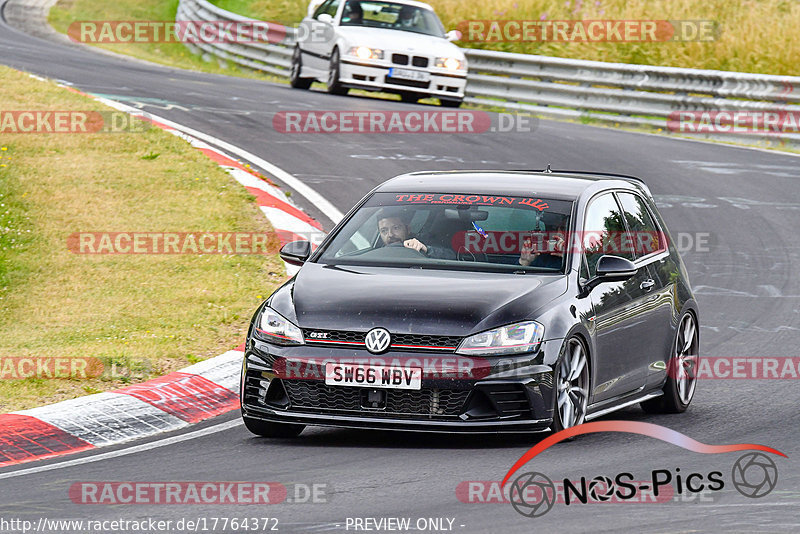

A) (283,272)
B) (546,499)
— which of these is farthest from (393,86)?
(546,499)

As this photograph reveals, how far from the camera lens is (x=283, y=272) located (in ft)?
41.1

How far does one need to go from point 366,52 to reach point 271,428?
55.2 feet

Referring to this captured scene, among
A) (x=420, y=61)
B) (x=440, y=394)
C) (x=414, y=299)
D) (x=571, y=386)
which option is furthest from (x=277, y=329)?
(x=420, y=61)

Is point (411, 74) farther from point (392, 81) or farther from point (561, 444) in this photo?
point (561, 444)

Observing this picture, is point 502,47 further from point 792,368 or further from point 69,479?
point 69,479

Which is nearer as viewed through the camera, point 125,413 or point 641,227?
point 125,413

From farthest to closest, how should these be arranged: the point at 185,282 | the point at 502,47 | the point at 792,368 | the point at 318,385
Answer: the point at 502,47 → the point at 185,282 → the point at 792,368 → the point at 318,385

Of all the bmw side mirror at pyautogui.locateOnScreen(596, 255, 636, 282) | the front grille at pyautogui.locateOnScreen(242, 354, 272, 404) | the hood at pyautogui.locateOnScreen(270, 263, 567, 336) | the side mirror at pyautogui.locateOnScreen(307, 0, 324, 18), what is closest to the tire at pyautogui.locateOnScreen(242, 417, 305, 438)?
the front grille at pyautogui.locateOnScreen(242, 354, 272, 404)

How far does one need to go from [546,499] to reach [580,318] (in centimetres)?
177

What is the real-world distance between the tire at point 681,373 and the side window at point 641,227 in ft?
1.68

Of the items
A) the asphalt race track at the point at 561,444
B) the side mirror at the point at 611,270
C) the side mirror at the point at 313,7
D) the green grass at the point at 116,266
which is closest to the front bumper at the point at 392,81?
the side mirror at the point at 313,7

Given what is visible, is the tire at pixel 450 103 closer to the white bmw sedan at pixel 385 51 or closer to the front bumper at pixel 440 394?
the white bmw sedan at pixel 385 51

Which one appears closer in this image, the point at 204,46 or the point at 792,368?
the point at 792,368

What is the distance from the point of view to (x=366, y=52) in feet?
79.4
